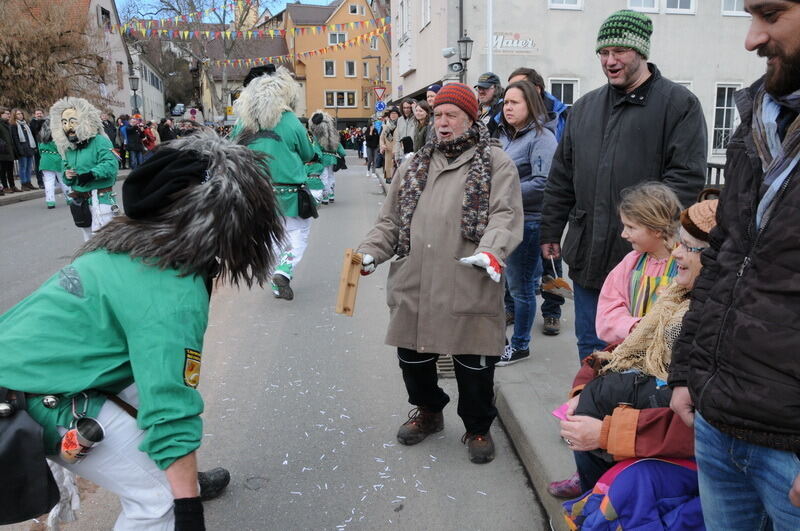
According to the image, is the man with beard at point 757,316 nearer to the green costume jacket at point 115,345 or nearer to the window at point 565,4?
the green costume jacket at point 115,345

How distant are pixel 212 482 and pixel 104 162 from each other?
515cm

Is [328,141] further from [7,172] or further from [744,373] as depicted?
[744,373]

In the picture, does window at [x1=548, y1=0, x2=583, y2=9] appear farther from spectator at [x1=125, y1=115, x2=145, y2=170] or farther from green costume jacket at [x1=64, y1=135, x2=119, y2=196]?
green costume jacket at [x1=64, y1=135, x2=119, y2=196]

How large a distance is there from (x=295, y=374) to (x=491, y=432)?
62.0 inches

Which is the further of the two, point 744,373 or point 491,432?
point 491,432

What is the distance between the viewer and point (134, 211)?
1942 mm

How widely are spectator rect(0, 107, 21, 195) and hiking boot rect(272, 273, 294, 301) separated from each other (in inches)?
481

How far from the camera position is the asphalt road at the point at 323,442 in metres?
2.91

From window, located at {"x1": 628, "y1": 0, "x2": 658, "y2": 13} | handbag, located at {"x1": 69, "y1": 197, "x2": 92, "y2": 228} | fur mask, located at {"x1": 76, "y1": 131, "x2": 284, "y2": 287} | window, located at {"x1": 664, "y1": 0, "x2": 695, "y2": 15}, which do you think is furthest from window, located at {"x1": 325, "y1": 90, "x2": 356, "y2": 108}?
fur mask, located at {"x1": 76, "y1": 131, "x2": 284, "y2": 287}

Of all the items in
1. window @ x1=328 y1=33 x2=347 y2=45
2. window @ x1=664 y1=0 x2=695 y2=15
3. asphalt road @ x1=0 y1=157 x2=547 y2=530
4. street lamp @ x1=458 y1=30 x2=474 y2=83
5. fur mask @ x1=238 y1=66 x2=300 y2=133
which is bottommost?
asphalt road @ x1=0 y1=157 x2=547 y2=530

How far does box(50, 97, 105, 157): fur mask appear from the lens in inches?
277

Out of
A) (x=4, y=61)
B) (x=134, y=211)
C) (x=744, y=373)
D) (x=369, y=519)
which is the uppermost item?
(x=4, y=61)

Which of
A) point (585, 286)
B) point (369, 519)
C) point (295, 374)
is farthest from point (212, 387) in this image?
point (585, 286)

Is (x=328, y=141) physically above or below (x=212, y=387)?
above
